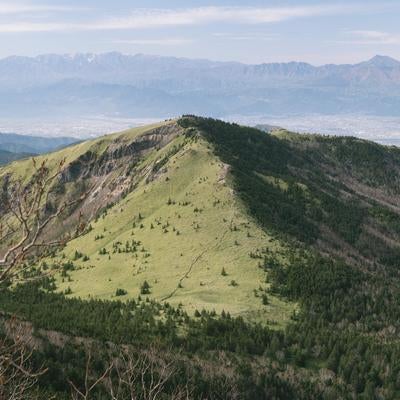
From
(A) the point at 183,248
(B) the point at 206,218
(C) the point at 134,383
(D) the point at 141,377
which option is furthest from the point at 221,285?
(D) the point at 141,377

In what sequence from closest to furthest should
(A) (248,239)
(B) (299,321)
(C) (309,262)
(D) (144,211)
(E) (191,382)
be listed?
(E) (191,382), (B) (299,321), (C) (309,262), (A) (248,239), (D) (144,211)

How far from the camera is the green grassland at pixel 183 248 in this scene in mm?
69750

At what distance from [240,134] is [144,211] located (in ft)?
236

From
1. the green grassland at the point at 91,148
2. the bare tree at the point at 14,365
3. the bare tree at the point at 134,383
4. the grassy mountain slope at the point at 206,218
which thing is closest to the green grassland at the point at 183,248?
the grassy mountain slope at the point at 206,218

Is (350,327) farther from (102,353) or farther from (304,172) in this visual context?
(304,172)

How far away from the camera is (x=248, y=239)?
8400 centimetres

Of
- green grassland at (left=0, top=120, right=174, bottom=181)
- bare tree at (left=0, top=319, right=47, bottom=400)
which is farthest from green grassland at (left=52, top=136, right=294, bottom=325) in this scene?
green grassland at (left=0, top=120, right=174, bottom=181)

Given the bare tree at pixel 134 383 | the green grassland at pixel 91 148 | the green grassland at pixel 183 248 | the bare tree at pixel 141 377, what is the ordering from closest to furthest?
1. the bare tree at pixel 141 377
2. the bare tree at pixel 134 383
3. the green grassland at pixel 183 248
4. the green grassland at pixel 91 148

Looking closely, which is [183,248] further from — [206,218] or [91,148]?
[91,148]

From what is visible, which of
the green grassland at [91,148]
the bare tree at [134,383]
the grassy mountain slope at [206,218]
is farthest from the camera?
the green grassland at [91,148]

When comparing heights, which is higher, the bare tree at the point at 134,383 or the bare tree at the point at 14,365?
the bare tree at the point at 14,365

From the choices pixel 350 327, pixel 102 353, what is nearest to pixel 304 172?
pixel 350 327

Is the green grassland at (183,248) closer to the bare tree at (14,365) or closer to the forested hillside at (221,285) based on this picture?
the forested hillside at (221,285)

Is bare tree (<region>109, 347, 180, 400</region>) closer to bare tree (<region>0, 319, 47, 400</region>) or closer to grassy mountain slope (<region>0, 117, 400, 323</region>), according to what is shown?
bare tree (<region>0, 319, 47, 400</region>)
